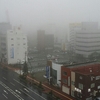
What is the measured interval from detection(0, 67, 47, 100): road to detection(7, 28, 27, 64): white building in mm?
3959

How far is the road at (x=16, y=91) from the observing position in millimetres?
6473

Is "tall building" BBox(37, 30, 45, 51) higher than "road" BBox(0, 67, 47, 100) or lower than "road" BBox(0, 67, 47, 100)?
higher

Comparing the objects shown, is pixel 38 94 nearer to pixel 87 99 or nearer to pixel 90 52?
pixel 87 99

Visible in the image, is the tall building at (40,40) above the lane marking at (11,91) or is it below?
above

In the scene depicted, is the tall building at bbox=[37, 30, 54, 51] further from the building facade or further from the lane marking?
the lane marking

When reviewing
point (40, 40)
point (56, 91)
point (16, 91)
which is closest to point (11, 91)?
point (16, 91)

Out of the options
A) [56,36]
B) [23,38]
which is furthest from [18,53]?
[56,36]

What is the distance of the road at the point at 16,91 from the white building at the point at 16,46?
3.96 metres

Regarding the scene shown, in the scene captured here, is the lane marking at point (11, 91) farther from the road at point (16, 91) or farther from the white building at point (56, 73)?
the white building at point (56, 73)

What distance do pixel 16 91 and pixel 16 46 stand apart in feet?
20.5

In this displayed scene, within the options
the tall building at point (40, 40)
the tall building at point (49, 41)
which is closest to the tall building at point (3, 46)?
the tall building at point (40, 40)

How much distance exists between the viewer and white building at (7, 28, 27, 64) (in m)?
12.8

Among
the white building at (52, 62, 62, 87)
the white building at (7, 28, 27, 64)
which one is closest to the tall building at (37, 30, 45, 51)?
the white building at (7, 28, 27, 64)

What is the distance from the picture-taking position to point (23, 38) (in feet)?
43.2
